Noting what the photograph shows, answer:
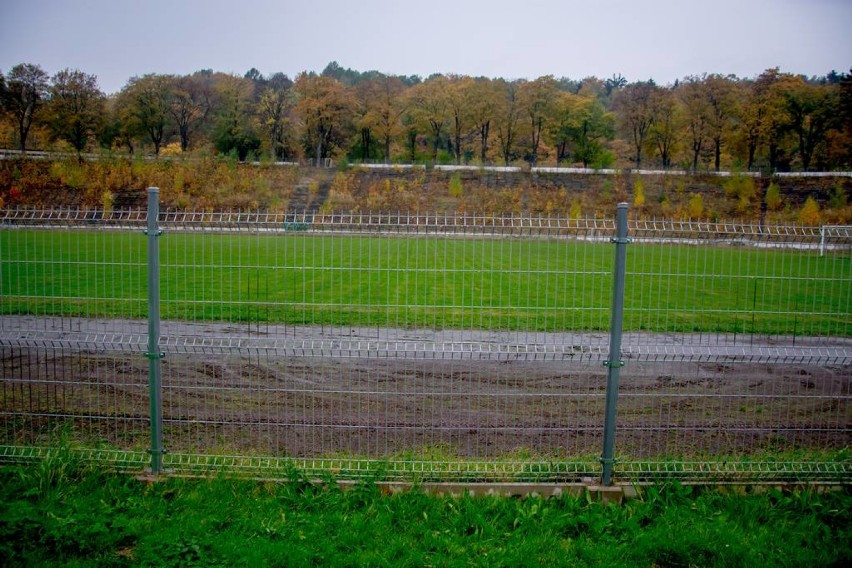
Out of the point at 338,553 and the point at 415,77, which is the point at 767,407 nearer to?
the point at 338,553

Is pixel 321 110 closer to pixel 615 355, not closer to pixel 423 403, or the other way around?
pixel 423 403

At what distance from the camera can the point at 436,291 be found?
1542 centimetres

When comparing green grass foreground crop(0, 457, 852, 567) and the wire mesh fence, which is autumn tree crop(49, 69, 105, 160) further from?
green grass foreground crop(0, 457, 852, 567)

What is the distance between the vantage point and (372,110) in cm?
8206

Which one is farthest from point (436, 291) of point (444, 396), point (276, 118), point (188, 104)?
point (188, 104)

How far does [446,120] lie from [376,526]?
3177 inches

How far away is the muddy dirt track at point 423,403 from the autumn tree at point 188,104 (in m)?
78.0

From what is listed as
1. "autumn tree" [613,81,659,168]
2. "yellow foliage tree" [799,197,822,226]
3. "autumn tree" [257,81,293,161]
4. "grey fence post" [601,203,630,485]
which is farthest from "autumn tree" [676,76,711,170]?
"grey fence post" [601,203,630,485]

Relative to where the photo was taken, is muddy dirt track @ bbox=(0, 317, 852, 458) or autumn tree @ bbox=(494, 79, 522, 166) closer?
muddy dirt track @ bbox=(0, 317, 852, 458)

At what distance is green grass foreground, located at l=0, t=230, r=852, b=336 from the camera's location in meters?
8.02

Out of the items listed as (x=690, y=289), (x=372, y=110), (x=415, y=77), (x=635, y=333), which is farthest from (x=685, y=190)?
(x=415, y=77)

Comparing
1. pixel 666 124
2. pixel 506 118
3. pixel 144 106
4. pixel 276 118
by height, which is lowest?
pixel 276 118

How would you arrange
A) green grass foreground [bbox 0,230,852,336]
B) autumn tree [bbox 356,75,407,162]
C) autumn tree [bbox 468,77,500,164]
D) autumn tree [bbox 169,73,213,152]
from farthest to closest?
autumn tree [bbox 169,73,213,152] → autumn tree [bbox 356,75,407,162] → autumn tree [bbox 468,77,500,164] → green grass foreground [bbox 0,230,852,336]

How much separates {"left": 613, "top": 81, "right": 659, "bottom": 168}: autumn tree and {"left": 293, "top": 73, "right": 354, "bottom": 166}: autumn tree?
3205 cm
